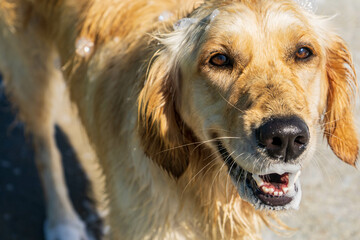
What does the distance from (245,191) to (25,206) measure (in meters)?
2.52

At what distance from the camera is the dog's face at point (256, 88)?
2061 mm

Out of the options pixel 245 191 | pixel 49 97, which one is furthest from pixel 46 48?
pixel 245 191

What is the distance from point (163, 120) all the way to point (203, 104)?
0.86 ft

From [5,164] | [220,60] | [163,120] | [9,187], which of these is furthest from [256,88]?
[5,164]

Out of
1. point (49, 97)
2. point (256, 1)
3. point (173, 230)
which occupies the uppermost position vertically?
point (256, 1)

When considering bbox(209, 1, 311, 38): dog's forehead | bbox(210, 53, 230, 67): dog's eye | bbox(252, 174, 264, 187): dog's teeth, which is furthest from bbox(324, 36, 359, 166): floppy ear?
bbox(210, 53, 230, 67): dog's eye

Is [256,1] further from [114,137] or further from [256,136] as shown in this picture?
[114,137]

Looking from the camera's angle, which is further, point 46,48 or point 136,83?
point 46,48

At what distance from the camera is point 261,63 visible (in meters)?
2.25

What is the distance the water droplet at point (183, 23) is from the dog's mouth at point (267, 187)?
64 cm

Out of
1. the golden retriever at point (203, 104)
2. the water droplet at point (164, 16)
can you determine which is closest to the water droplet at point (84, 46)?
the golden retriever at point (203, 104)

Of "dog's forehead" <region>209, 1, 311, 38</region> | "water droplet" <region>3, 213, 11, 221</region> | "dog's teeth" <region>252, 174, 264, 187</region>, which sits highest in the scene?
"dog's forehead" <region>209, 1, 311, 38</region>

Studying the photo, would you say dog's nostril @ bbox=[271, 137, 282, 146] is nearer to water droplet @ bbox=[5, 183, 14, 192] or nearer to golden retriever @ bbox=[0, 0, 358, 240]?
golden retriever @ bbox=[0, 0, 358, 240]

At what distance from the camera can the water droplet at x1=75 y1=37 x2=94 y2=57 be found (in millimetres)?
3240
